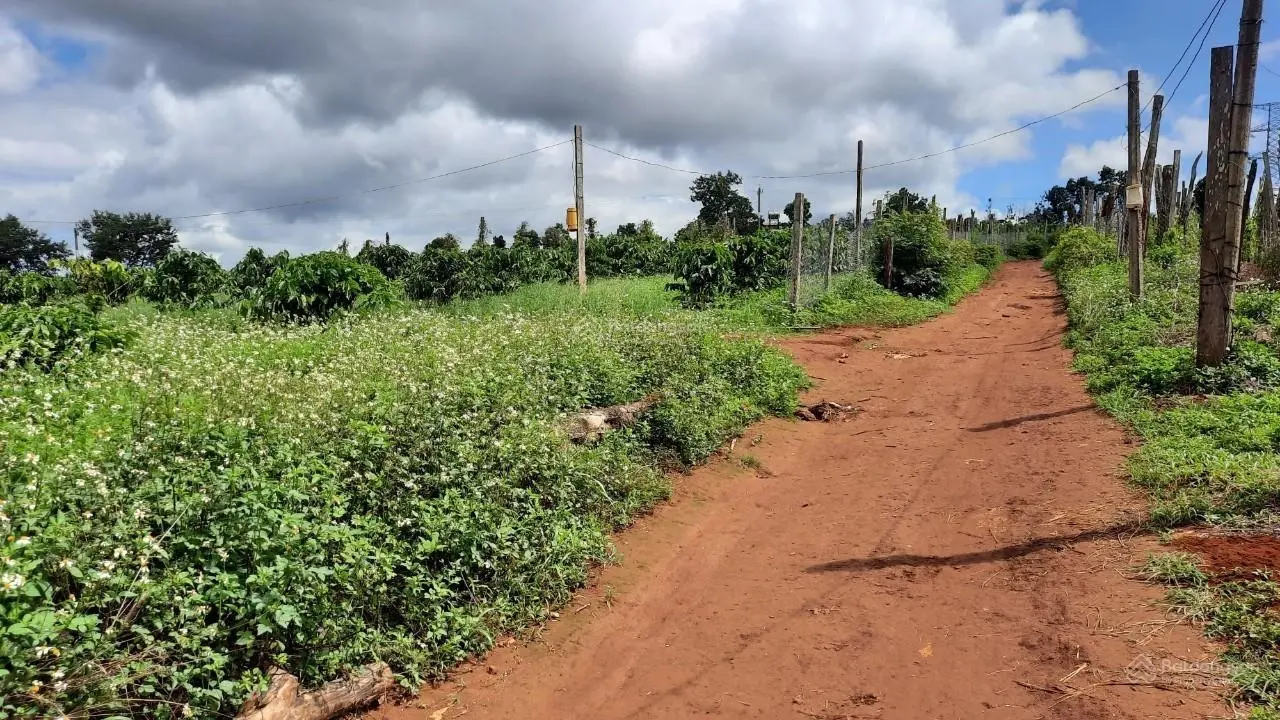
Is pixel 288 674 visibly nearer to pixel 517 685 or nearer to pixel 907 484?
pixel 517 685

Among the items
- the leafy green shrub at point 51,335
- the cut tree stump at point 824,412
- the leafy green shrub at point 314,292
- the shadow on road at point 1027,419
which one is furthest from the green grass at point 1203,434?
the leafy green shrub at point 314,292

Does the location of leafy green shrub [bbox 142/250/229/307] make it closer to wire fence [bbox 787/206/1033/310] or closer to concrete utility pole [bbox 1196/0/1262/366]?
wire fence [bbox 787/206/1033/310]

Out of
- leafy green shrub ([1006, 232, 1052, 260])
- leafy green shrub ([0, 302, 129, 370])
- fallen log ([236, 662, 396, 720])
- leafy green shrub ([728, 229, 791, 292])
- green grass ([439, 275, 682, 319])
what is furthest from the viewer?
leafy green shrub ([1006, 232, 1052, 260])

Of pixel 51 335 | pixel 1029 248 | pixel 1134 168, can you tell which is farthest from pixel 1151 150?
pixel 1029 248

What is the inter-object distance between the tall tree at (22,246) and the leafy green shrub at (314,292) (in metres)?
38.8

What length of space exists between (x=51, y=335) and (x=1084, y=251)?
26.7 metres

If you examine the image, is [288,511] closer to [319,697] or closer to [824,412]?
[319,697]

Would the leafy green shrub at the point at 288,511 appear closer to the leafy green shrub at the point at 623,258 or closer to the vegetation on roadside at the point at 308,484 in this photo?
the vegetation on roadside at the point at 308,484

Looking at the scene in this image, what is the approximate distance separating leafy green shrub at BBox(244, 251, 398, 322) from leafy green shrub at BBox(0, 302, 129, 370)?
391 cm

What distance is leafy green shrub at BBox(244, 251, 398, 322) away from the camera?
1154 cm

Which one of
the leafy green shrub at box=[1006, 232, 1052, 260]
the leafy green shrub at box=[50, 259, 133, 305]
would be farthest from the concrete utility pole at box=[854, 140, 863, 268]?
the leafy green shrub at box=[1006, 232, 1052, 260]

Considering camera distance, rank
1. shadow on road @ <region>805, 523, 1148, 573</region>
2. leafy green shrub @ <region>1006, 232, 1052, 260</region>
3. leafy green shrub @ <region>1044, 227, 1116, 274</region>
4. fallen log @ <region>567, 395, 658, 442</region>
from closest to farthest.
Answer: shadow on road @ <region>805, 523, 1148, 573</region>
fallen log @ <region>567, 395, 658, 442</region>
leafy green shrub @ <region>1044, 227, 1116, 274</region>
leafy green shrub @ <region>1006, 232, 1052, 260</region>

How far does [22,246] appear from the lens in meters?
42.6

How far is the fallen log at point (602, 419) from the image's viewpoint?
6.31 meters
